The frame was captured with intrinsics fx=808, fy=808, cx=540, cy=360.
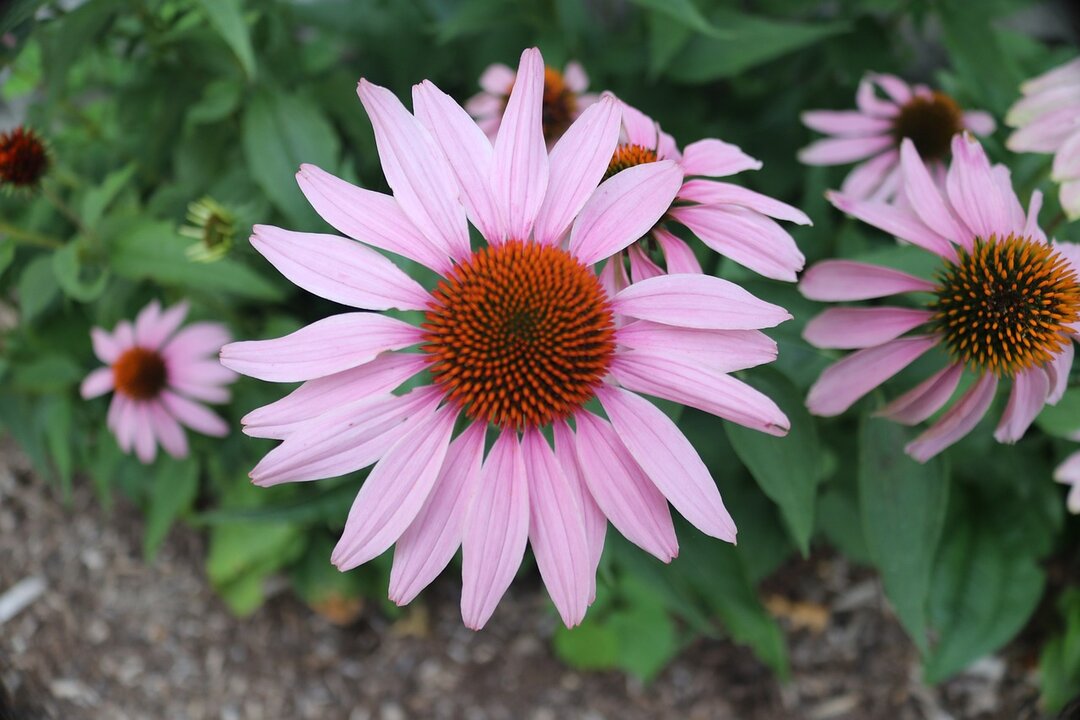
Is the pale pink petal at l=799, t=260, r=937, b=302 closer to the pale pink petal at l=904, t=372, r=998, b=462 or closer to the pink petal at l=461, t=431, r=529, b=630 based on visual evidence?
the pale pink petal at l=904, t=372, r=998, b=462

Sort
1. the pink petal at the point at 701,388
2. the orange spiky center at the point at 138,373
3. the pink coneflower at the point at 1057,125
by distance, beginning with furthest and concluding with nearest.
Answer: the orange spiky center at the point at 138,373, the pink coneflower at the point at 1057,125, the pink petal at the point at 701,388

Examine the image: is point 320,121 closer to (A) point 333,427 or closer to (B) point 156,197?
(B) point 156,197

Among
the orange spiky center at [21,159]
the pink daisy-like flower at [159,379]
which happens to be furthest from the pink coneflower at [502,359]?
the pink daisy-like flower at [159,379]

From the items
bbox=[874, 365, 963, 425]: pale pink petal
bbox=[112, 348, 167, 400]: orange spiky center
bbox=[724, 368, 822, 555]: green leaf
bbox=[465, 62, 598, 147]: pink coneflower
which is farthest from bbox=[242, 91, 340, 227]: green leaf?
bbox=[874, 365, 963, 425]: pale pink petal

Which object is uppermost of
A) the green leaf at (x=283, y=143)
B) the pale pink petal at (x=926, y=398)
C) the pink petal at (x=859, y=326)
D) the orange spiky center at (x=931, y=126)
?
the orange spiky center at (x=931, y=126)

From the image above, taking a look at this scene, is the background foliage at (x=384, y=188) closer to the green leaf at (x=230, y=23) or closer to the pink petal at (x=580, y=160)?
the green leaf at (x=230, y=23)

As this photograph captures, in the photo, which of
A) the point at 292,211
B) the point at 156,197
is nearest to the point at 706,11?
the point at 292,211
